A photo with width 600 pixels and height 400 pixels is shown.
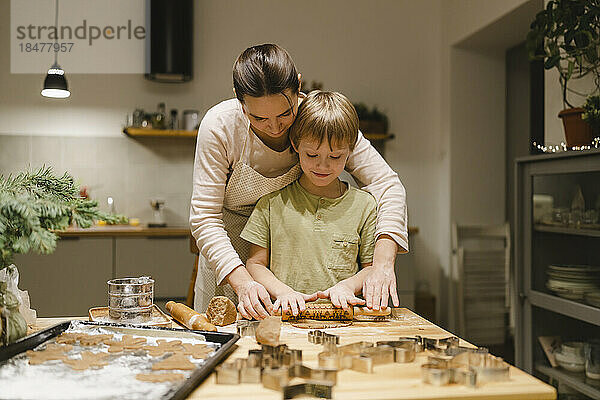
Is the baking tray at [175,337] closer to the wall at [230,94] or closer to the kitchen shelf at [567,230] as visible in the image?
the kitchen shelf at [567,230]

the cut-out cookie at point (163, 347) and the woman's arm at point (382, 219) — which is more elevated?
the woman's arm at point (382, 219)

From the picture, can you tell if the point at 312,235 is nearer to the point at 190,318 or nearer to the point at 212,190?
the point at 212,190

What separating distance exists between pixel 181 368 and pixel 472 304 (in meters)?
3.28

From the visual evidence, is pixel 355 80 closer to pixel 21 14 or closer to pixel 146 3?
pixel 146 3

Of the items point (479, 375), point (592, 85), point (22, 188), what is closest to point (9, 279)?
point (22, 188)

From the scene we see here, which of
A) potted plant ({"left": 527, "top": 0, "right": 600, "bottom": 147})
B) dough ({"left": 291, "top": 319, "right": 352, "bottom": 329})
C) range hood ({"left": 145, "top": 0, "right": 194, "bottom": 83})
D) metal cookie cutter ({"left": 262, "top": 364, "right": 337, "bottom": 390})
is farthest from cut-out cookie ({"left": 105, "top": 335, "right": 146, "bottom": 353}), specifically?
range hood ({"left": 145, "top": 0, "right": 194, "bottom": 83})

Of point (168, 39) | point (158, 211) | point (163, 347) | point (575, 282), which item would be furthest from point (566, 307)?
point (168, 39)

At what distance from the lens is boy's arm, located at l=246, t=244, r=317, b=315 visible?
1265 mm

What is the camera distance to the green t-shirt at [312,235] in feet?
5.00

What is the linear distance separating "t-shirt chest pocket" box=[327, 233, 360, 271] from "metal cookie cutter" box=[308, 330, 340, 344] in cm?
46

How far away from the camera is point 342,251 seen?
1535 mm

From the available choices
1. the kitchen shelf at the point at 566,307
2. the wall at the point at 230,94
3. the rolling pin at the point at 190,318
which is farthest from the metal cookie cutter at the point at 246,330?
the wall at the point at 230,94

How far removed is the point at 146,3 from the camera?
4.05 metres

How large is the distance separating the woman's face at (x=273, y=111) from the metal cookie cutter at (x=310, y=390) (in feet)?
2.37
